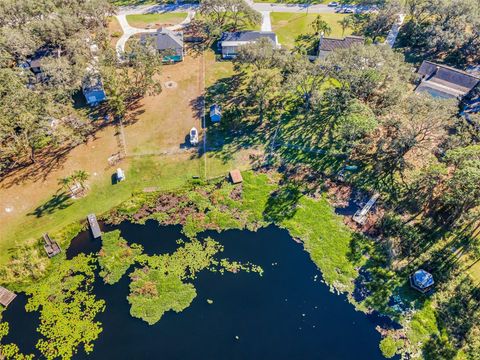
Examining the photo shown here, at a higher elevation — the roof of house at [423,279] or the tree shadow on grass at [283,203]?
the tree shadow on grass at [283,203]

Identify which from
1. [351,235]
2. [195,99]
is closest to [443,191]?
[351,235]

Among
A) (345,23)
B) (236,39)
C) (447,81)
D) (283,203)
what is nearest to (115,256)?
(283,203)

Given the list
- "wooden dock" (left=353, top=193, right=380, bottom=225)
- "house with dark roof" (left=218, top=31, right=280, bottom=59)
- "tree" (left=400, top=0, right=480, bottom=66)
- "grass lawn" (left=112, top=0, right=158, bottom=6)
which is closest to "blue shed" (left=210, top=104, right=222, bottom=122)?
"house with dark roof" (left=218, top=31, right=280, bottom=59)

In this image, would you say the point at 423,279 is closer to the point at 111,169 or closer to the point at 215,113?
the point at 215,113

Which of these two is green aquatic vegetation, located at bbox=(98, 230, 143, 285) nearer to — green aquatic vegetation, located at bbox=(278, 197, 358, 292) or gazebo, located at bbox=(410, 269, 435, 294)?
green aquatic vegetation, located at bbox=(278, 197, 358, 292)

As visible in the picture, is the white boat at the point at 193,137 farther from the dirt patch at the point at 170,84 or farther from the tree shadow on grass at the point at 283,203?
the tree shadow on grass at the point at 283,203

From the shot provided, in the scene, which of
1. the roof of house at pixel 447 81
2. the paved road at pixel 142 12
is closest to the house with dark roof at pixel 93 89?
the paved road at pixel 142 12
